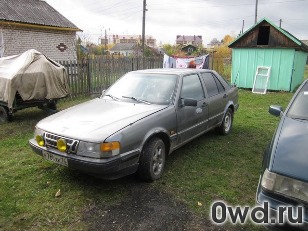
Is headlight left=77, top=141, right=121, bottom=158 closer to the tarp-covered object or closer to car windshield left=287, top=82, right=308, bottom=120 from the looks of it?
car windshield left=287, top=82, right=308, bottom=120

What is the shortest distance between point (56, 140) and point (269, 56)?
498 inches

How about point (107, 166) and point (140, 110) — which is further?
point (140, 110)

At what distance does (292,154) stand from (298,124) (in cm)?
72

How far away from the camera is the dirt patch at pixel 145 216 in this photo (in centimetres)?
318

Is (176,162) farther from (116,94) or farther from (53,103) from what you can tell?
(53,103)

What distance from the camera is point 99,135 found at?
348 cm

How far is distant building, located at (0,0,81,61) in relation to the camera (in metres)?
13.7

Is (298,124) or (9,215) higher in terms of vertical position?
(298,124)

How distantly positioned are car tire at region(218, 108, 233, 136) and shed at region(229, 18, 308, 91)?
8407mm

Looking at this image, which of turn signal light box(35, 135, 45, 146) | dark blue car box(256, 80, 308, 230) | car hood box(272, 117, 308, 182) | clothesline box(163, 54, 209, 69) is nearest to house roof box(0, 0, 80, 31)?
clothesline box(163, 54, 209, 69)

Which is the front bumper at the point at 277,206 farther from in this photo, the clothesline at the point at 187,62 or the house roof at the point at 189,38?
the house roof at the point at 189,38

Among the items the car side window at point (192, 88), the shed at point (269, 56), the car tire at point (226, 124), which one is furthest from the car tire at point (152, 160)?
the shed at point (269, 56)

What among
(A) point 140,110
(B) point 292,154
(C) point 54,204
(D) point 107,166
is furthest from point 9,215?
(B) point 292,154

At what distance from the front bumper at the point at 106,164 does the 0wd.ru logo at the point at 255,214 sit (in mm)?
1183
